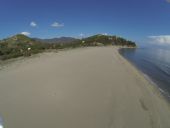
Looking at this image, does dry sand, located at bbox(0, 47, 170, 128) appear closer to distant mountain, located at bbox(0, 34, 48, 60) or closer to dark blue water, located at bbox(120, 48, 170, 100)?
dark blue water, located at bbox(120, 48, 170, 100)

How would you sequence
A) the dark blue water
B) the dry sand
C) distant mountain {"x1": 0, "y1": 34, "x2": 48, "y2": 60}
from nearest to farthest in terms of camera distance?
1. the dry sand
2. the dark blue water
3. distant mountain {"x1": 0, "y1": 34, "x2": 48, "y2": 60}

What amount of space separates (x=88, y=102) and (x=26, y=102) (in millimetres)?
3045

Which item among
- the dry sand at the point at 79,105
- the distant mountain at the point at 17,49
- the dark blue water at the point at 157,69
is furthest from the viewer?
the distant mountain at the point at 17,49

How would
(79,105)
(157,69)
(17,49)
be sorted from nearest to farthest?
(79,105), (157,69), (17,49)

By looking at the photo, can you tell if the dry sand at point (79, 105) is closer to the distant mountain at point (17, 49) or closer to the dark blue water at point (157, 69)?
the dark blue water at point (157, 69)

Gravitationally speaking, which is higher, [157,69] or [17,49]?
[17,49]

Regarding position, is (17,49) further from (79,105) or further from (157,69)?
(79,105)

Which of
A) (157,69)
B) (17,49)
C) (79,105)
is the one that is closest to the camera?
A: (79,105)

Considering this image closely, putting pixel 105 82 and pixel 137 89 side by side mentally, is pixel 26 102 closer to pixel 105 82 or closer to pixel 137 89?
pixel 105 82

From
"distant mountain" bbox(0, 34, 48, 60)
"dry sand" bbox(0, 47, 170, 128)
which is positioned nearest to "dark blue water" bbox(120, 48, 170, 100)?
"dry sand" bbox(0, 47, 170, 128)

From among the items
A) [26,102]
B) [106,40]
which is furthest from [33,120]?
[106,40]

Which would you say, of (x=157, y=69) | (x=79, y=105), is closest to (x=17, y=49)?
(x=157, y=69)

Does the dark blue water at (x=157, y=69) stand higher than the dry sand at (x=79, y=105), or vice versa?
the dry sand at (x=79, y=105)

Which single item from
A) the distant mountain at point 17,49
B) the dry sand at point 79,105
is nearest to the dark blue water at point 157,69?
the dry sand at point 79,105
